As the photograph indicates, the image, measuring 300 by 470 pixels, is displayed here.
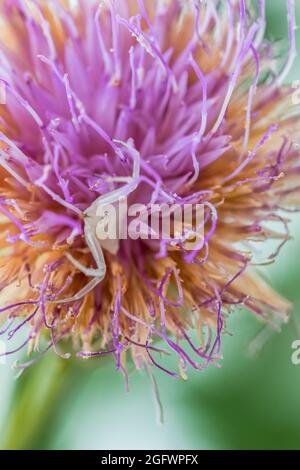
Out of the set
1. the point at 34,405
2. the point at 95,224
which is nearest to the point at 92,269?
the point at 95,224

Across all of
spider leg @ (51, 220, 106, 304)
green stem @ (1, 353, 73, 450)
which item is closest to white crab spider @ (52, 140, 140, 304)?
spider leg @ (51, 220, 106, 304)

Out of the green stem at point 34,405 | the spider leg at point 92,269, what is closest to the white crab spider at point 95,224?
the spider leg at point 92,269

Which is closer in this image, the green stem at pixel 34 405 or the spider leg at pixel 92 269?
the spider leg at pixel 92 269

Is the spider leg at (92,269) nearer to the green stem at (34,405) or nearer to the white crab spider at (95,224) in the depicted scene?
the white crab spider at (95,224)

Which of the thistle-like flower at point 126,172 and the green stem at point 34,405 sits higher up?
the thistle-like flower at point 126,172

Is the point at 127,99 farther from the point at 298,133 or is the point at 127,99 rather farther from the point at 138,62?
the point at 298,133
